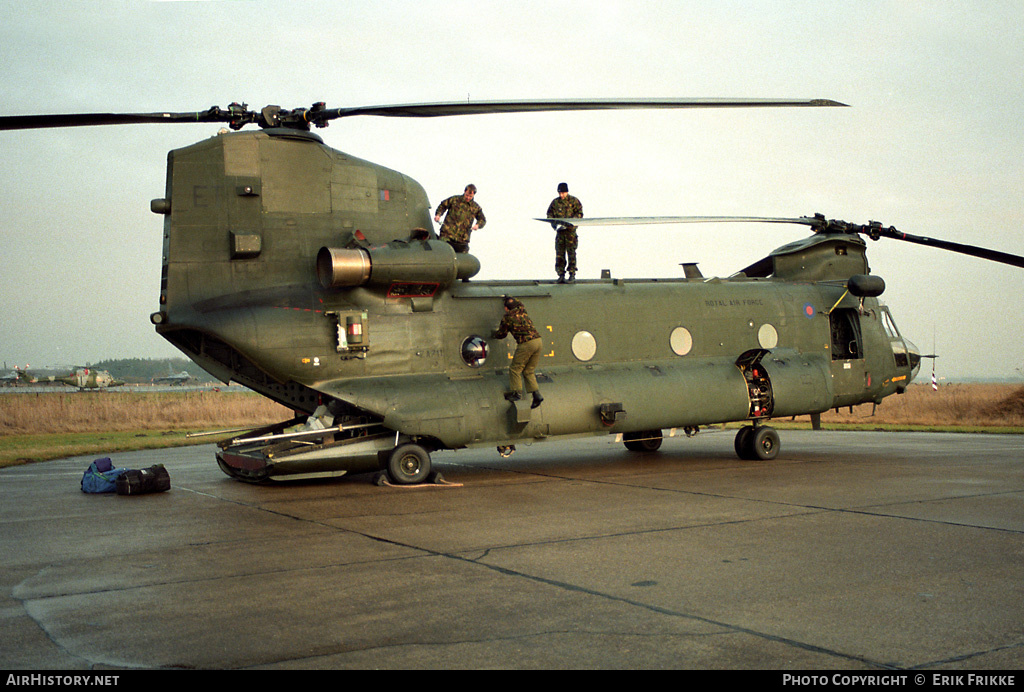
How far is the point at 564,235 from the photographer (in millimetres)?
15266

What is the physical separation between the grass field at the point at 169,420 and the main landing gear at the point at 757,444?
22.3 feet

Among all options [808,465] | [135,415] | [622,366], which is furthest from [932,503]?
[135,415]

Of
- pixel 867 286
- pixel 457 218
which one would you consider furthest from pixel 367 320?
pixel 867 286

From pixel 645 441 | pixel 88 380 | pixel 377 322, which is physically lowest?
pixel 645 441

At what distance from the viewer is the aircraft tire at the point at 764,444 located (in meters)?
14.8

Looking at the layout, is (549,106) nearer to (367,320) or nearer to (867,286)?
(367,320)

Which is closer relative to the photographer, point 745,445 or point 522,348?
point 522,348

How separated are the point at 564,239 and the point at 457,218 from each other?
2.28m

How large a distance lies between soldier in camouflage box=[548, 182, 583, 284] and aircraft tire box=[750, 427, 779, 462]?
14.2 ft

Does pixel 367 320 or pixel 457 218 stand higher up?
pixel 457 218

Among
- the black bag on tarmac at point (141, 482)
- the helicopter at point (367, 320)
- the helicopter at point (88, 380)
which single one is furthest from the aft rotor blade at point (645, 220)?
the helicopter at point (88, 380)

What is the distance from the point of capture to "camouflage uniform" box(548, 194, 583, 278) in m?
15.2

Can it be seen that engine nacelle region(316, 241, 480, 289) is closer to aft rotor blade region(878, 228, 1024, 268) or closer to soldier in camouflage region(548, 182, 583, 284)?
soldier in camouflage region(548, 182, 583, 284)

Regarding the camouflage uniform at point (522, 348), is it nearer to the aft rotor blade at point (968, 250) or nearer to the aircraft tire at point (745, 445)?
the aircraft tire at point (745, 445)
